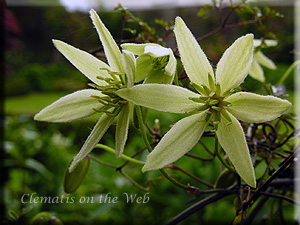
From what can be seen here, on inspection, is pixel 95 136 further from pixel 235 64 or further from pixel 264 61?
pixel 264 61

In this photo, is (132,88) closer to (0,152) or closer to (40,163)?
(40,163)

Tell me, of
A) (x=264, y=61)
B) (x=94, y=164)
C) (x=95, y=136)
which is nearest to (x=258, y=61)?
(x=264, y=61)

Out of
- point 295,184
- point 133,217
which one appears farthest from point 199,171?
point 295,184

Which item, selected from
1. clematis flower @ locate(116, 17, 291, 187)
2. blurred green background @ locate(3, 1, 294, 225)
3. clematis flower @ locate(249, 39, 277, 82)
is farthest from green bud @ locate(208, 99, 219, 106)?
clematis flower @ locate(249, 39, 277, 82)

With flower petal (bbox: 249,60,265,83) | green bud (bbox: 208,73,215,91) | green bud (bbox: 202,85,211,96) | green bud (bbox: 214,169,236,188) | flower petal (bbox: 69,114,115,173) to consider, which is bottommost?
green bud (bbox: 214,169,236,188)

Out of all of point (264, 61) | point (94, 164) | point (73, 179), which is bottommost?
point (94, 164)

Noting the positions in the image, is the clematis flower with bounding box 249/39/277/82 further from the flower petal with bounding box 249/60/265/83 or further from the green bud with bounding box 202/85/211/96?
the green bud with bounding box 202/85/211/96

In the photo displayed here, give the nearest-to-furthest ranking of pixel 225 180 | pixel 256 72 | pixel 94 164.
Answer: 1. pixel 225 180
2. pixel 256 72
3. pixel 94 164
